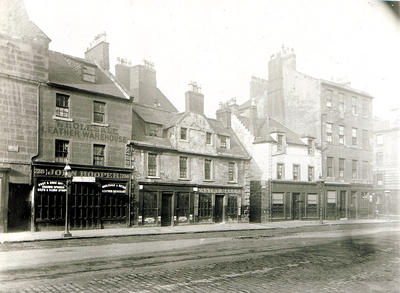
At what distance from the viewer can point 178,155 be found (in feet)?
86.9

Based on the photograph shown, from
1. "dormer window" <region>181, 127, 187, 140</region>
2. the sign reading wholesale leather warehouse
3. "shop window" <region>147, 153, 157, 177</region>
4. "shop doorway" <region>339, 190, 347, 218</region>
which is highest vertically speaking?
"dormer window" <region>181, 127, 187, 140</region>

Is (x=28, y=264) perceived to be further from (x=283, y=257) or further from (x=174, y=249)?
(x=283, y=257)

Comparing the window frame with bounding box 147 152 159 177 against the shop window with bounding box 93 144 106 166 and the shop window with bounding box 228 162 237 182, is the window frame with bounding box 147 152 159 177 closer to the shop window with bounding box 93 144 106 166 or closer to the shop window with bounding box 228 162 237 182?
the shop window with bounding box 93 144 106 166

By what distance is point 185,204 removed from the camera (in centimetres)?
2661

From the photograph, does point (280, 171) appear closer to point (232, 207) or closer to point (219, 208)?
point (232, 207)

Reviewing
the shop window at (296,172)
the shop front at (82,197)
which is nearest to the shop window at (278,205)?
the shop window at (296,172)

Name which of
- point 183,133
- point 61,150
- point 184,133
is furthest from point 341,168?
point 61,150

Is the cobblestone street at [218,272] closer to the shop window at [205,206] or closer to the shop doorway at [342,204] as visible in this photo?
the shop window at [205,206]

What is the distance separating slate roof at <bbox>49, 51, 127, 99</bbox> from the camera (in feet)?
70.2

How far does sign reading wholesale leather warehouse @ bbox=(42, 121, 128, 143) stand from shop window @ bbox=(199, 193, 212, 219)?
25.8 ft

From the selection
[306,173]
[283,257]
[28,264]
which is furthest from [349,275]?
[306,173]

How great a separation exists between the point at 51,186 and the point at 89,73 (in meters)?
7.69

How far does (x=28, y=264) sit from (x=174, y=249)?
17.5 ft

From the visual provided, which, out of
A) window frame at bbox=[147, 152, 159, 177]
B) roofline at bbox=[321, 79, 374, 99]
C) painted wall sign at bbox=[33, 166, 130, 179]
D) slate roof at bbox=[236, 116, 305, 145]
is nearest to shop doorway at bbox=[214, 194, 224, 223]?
window frame at bbox=[147, 152, 159, 177]
